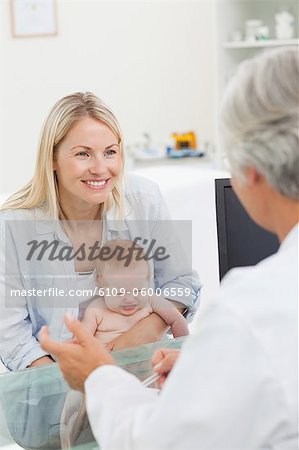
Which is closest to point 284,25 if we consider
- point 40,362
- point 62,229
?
point 62,229

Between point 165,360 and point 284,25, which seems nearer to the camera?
point 165,360

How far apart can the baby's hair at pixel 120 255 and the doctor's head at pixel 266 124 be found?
2.87ft

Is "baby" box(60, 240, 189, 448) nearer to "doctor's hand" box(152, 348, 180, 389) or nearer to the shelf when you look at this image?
"doctor's hand" box(152, 348, 180, 389)

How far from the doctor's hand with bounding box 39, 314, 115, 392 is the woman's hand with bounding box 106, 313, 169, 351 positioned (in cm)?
67

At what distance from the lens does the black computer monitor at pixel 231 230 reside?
72.5 inches

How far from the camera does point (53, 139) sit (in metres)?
2.07

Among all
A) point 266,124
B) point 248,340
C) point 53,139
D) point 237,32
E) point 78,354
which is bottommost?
point 78,354

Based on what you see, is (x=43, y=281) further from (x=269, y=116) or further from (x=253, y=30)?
(x=253, y=30)

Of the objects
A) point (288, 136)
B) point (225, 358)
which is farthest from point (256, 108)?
point (225, 358)

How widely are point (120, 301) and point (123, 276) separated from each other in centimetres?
6

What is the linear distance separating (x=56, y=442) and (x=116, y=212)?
0.72m

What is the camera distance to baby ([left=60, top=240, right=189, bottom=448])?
78.0 inches

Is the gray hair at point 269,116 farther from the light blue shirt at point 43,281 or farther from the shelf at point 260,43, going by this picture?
the shelf at point 260,43

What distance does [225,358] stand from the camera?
1021 millimetres
